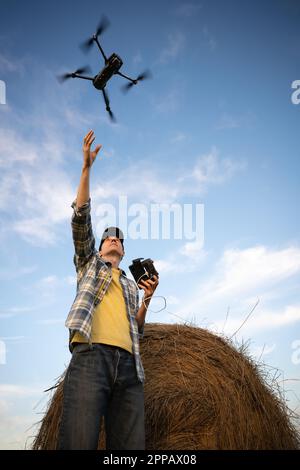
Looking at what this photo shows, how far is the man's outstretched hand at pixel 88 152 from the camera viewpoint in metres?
2.92

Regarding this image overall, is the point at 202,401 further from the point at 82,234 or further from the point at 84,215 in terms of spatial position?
the point at 84,215

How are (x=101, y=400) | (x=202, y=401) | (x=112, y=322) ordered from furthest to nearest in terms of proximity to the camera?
(x=202, y=401)
(x=112, y=322)
(x=101, y=400)

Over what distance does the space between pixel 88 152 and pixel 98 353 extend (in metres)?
1.34

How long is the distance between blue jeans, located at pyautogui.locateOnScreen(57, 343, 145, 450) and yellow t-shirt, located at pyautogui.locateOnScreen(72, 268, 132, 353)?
0.04 m

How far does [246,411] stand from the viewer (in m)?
3.68

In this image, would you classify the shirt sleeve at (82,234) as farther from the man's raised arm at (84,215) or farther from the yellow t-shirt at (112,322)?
the yellow t-shirt at (112,322)

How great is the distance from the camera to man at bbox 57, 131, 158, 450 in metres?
2.42

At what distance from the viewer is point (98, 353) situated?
258cm

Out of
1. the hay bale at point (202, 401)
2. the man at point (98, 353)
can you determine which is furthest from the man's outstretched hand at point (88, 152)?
the hay bale at point (202, 401)

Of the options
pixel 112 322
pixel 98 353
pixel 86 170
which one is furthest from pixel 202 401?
pixel 86 170

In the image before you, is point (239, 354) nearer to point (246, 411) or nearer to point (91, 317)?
point (246, 411)
